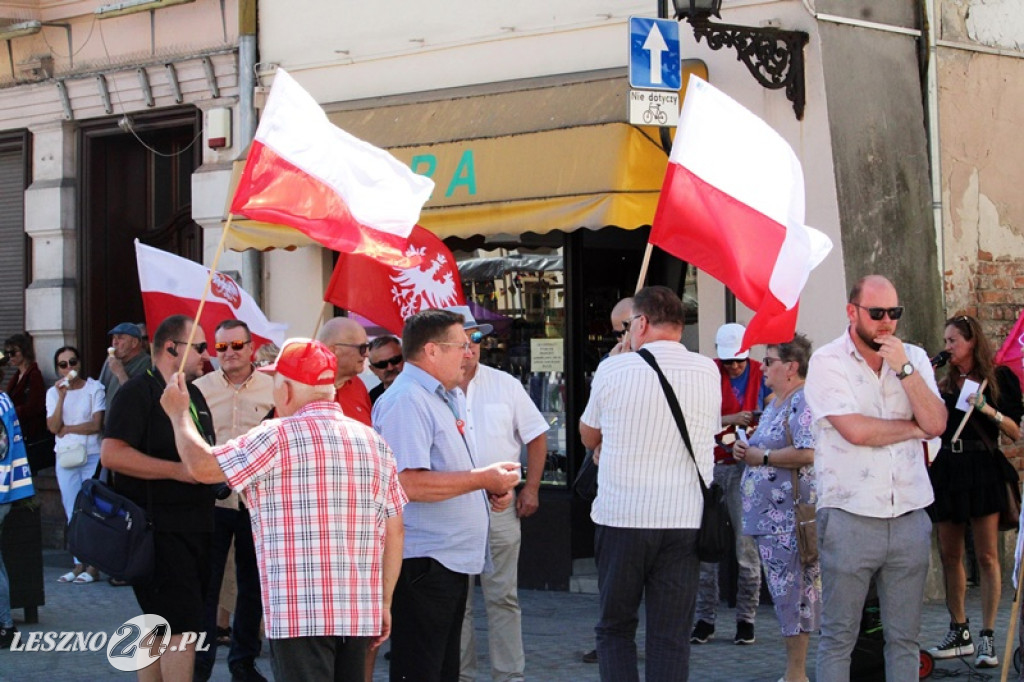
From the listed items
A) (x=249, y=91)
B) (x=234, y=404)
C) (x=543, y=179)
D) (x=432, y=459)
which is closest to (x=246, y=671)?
(x=234, y=404)

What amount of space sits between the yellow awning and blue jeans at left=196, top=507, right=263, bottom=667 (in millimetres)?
3049

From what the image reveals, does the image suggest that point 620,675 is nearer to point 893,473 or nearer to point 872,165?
point 893,473

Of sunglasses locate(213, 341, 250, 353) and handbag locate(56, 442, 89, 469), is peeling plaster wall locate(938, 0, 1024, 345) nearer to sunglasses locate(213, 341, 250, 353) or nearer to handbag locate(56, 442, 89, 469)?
sunglasses locate(213, 341, 250, 353)

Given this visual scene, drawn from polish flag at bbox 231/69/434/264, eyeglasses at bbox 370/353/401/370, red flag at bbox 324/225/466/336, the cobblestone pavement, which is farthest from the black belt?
polish flag at bbox 231/69/434/264

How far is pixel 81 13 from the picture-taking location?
43.4 feet

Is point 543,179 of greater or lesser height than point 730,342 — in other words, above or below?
above

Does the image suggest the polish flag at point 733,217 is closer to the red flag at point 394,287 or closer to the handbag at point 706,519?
the handbag at point 706,519

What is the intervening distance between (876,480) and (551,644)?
10.8ft

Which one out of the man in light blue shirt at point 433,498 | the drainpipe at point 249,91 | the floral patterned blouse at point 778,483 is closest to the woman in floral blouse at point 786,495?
the floral patterned blouse at point 778,483

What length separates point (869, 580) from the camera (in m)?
5.95

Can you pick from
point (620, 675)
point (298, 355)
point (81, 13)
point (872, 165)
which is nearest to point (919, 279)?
point (872, 165)

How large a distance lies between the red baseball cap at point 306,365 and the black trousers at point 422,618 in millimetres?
883

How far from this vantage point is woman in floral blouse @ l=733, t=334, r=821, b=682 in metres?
7.13

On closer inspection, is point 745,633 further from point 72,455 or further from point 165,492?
point 72,455
